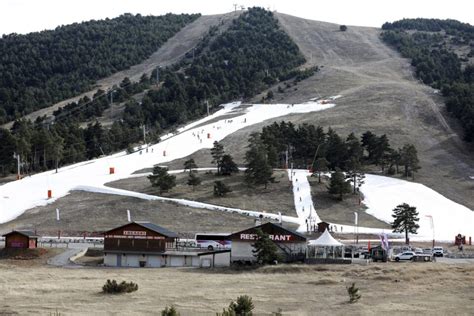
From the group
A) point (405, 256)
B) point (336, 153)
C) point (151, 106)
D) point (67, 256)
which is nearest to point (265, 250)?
point (405, 256)

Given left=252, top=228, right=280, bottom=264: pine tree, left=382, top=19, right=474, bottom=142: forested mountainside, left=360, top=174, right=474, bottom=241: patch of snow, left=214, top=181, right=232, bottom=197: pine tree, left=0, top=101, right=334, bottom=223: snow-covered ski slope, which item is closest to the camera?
left=252, top=228, right=280, bottom=264: pine tree

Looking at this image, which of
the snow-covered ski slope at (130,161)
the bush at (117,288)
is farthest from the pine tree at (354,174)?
the bush at (117,288)

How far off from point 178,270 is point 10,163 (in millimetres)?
51752

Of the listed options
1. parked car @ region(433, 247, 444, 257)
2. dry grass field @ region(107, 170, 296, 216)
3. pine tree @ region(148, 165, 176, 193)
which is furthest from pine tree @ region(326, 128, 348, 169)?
parked car @ region(433, 247, 444, 257)

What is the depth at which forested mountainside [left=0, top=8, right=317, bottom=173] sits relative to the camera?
315 ft

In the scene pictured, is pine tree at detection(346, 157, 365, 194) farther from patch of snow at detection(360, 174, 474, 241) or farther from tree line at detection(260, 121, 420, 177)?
tree line at detection(260, 121, 420, 177)

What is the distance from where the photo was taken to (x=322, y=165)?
262 ft

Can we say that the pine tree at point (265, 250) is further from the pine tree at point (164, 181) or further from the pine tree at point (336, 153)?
the pine tree at point (336, 153)

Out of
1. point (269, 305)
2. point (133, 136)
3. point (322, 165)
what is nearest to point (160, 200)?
point (322, 165)

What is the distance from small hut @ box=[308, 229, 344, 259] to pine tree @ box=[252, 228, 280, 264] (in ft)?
8.41

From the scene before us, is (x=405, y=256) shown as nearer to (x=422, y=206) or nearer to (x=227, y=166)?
(x=422, y=206)

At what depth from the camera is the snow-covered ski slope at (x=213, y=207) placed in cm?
7000

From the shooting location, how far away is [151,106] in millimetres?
141625

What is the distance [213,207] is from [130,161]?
102 feet
